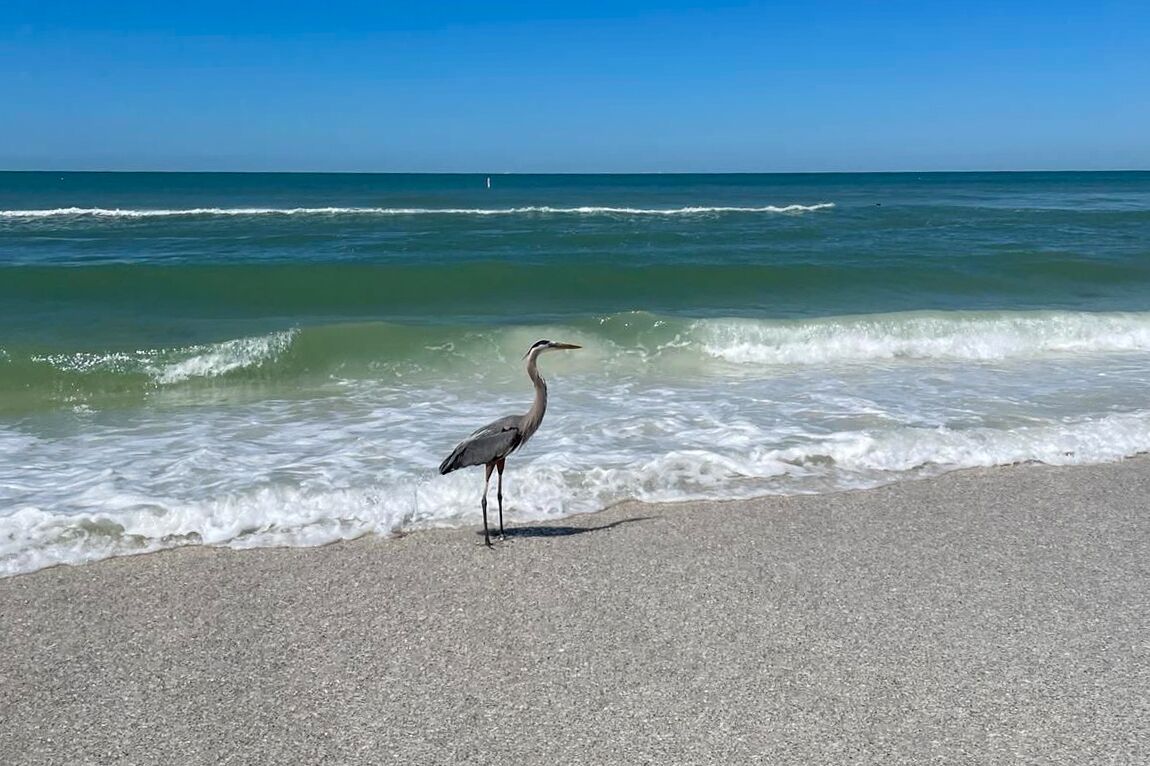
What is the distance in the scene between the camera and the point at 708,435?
8.26 metres

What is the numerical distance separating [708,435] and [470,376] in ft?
12.0

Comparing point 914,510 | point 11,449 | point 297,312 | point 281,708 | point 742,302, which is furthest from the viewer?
point 742,302

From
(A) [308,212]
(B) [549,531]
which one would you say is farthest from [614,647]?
(A) [308,212]

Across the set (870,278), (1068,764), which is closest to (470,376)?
(1068,764)

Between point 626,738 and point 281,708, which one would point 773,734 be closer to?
point 626,738

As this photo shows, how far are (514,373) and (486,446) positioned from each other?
5397 mm

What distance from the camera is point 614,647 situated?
4.52m

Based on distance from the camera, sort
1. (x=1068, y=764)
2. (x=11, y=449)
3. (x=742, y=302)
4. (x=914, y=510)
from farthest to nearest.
→ (x=742, y=302) < (x=11, y=449) < (x=914, y=510) < (x=1068, y=764)

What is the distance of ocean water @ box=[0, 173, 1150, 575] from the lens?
6.85 meters

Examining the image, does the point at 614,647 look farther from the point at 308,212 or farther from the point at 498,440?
the point at 308,212

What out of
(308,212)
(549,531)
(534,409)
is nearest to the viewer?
(534,409)

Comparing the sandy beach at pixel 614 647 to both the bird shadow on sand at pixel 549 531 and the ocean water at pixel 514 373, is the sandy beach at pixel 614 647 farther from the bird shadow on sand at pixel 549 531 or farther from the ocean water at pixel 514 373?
the ocean water at pixel 514 373

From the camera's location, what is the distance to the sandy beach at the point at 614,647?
3805 millimetres

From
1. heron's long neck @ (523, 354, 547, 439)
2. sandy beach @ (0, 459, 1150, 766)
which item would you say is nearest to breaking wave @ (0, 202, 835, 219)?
heron's long neck @ (523, 354, 547, 439)
